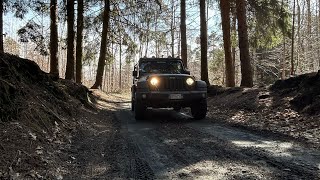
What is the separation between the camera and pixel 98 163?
18.7 feet

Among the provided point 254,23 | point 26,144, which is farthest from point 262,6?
point 26,144

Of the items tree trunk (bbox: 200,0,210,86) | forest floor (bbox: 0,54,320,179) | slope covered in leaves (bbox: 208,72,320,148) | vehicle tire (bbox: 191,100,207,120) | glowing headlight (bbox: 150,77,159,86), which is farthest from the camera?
tree trunk (bbox: 200,0,210,86)

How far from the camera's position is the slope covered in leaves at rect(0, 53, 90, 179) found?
196 inches

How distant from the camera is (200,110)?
1120 centimetres

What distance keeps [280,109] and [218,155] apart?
529 cm

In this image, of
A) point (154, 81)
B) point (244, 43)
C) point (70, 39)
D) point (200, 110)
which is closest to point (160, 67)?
point (154, 81)

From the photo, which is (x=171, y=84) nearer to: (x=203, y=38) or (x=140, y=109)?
(x=140, y=109)

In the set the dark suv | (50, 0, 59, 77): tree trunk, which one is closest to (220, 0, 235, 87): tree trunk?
(50, 0, 59, 77): tree trunk

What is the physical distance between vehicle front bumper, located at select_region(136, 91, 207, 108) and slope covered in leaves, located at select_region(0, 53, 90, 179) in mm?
2064

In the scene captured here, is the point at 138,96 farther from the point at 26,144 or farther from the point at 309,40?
the point at 309,40

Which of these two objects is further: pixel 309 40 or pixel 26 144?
pixel 309 40

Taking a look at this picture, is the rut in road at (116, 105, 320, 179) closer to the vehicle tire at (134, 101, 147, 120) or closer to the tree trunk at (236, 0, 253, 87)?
the vehicle tire at (134, 101, 147, 120)

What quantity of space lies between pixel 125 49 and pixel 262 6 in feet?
41.2

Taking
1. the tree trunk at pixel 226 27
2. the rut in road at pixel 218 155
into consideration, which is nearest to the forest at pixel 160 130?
the rut in road at pixel 218 155
